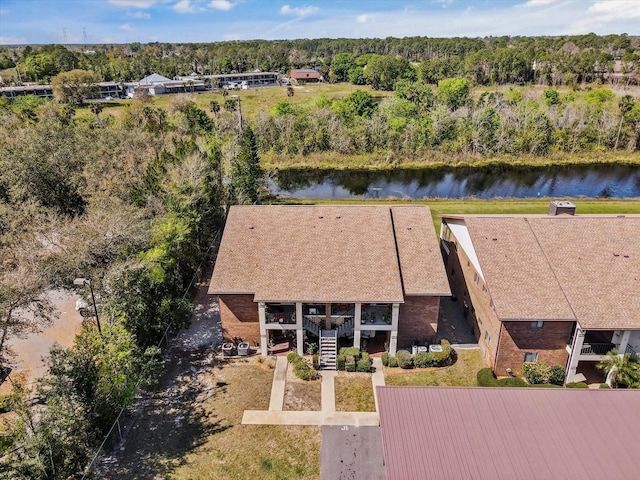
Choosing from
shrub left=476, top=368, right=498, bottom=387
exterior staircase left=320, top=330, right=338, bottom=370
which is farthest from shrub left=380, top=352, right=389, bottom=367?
shrub left=476, top=368, right=498, bottom=387

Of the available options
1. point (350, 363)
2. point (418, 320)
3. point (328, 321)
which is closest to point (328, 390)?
point (350, 363)

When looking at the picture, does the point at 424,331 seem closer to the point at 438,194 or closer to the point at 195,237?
the point at 195,237

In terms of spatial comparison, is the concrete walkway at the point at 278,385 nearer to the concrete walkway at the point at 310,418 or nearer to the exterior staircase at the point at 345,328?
→ the concrete walkway at the point at 310,418

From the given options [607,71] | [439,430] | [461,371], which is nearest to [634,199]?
[461,371]

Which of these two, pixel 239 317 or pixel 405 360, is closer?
pixel 405 360

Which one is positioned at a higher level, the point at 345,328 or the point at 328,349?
the point at 345,328

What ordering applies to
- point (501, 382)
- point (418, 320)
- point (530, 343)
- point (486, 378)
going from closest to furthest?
point (501, 382) < point (486, 378) < point (530, 343) < point (418, 320)

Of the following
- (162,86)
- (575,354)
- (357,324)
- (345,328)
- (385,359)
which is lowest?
(385,359)

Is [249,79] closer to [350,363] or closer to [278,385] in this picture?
[350,363]
